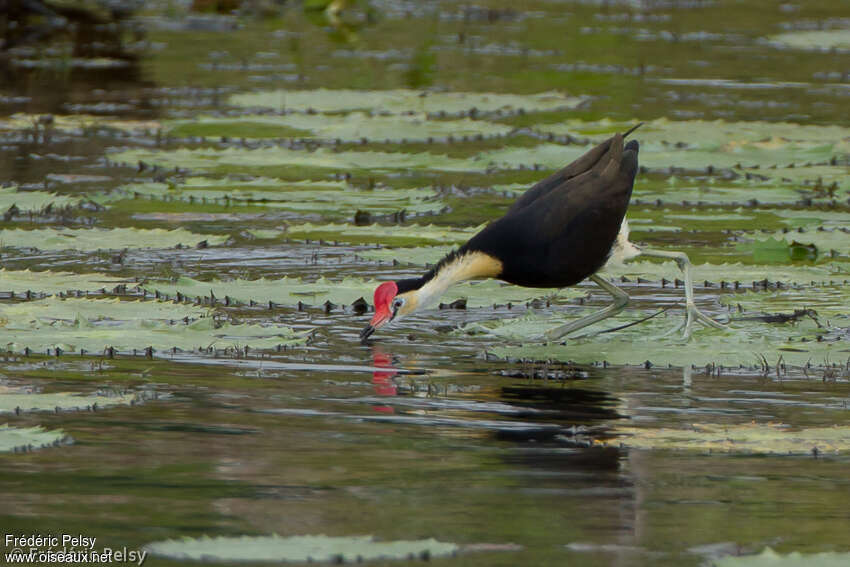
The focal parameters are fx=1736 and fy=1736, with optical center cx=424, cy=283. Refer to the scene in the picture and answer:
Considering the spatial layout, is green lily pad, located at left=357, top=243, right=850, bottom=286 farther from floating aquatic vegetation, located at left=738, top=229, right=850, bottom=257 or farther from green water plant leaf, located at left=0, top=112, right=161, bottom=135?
green water plant leaf, located at left=0, top=112, right=161, bottom=135

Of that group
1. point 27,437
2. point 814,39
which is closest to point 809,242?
point 27,437

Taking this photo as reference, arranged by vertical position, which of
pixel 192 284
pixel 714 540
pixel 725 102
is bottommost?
pixel 714 540

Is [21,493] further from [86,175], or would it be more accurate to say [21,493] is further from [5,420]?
[86,175]

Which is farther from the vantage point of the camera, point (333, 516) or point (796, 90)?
point (796, 90)

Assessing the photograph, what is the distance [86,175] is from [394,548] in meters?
8.77

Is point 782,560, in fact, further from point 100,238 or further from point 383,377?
point 100,238

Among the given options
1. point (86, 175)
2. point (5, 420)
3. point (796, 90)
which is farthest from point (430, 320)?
point (796, 90)

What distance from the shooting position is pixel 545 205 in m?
7.74

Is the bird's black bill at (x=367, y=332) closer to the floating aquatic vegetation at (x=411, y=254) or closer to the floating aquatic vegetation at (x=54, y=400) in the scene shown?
the floating aquatic vegetation at (x=54, y=400)

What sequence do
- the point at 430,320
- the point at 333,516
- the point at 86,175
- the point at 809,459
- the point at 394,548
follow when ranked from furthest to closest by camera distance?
the point at 86,175 → the point at 430,320 → the point at 809,459 → the point at 333,516 → the point at 394,548

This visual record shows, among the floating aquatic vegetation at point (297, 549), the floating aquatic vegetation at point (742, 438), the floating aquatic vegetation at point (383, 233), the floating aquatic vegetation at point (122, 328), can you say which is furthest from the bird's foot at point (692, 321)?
the floating aquatic vegetation at point (297, 549)

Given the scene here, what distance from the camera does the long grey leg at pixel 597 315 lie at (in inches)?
309

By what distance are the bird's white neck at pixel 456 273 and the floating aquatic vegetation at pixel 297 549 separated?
3.02 m

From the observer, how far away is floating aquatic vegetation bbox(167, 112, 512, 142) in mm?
14570
